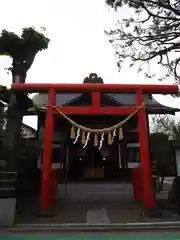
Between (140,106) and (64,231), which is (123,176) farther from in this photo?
(64,231)

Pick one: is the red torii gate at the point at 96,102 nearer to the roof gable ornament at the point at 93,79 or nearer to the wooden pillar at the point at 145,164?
the wooden pillar at the point at 145,164

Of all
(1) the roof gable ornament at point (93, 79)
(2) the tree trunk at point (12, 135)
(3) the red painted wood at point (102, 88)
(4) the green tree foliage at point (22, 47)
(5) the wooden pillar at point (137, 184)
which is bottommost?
(5) the wooden pillar at point (137, 184)

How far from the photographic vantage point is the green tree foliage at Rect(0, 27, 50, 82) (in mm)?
13312

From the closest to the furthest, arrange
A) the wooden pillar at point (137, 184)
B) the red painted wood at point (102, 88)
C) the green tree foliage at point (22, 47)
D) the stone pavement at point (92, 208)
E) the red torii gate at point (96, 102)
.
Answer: the stone pavement at point (92, 208) < the red torii gate at point (96, 102) < the red painted wood at point (102, 88) < the wooden pillar at point (137, 184) < the green tree foliage at point (22, 47)

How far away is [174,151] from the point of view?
38.3 ft

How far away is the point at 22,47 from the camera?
44.0ft

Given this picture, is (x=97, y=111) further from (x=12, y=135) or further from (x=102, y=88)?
(x=12, y=135)

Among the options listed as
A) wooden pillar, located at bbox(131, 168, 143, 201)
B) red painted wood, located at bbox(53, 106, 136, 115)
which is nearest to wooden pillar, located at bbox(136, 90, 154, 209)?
red painted wood, located at bbox(53, 106, 136, 115)

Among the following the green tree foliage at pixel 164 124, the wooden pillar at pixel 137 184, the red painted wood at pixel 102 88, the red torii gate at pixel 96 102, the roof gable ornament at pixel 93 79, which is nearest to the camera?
the red torii gate at pixel 96 102

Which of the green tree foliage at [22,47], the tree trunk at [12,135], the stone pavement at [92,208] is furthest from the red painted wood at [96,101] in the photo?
the green tree foliage at [22,47]

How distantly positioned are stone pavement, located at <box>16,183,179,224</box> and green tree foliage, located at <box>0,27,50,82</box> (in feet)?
18.4

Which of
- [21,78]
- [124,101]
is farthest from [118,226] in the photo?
[124,101]

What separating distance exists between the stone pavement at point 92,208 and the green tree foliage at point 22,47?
18.4ft

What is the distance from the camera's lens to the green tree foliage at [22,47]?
1331 centimetres
